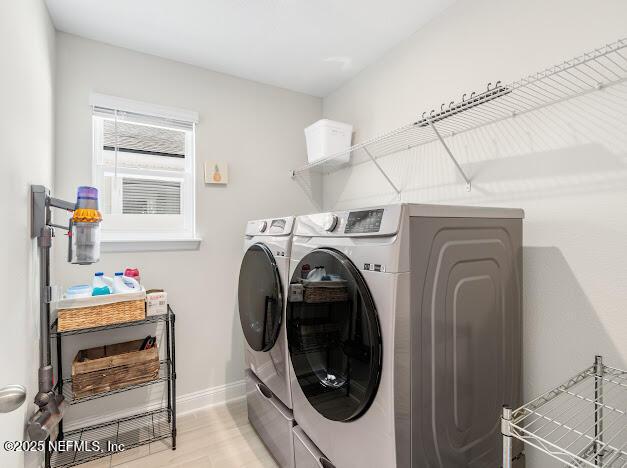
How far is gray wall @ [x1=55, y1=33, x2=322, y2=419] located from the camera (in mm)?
1919

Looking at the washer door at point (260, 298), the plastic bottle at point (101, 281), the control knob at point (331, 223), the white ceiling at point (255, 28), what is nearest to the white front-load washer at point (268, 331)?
the washer door at point (260, 298)

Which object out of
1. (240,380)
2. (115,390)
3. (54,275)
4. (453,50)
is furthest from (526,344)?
(54,275)

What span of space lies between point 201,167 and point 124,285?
945 millimetres

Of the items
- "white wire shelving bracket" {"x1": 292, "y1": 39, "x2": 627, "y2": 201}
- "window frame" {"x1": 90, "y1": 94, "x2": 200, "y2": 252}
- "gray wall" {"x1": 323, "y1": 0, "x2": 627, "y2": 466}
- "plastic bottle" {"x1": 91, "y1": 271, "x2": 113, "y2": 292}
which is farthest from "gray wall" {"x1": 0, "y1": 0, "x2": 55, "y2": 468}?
"gray wall" {"x1": 323, "y1": 0, "x2": 627, "y2": 466}

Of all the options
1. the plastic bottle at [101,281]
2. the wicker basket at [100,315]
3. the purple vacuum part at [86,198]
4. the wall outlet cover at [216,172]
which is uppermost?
the wall outlet cover at [216,172]

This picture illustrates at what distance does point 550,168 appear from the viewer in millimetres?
1310

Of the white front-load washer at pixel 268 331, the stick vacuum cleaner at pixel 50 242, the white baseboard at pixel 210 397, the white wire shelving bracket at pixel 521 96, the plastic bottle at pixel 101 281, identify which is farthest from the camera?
the white baseboard at pixel 210 397

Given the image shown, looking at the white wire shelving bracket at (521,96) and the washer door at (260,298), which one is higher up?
the white wire shelving bracket at (521,96)

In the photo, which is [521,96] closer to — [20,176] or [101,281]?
[20,176]

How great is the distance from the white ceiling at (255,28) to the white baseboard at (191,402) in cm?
235

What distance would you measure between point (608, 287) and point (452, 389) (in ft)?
2.25

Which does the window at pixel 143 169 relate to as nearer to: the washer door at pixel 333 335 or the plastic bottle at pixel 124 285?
the plastic bottle at pixel 124 285

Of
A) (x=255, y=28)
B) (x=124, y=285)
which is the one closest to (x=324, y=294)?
(x=124, y=285)

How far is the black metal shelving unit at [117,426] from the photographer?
1723mm
